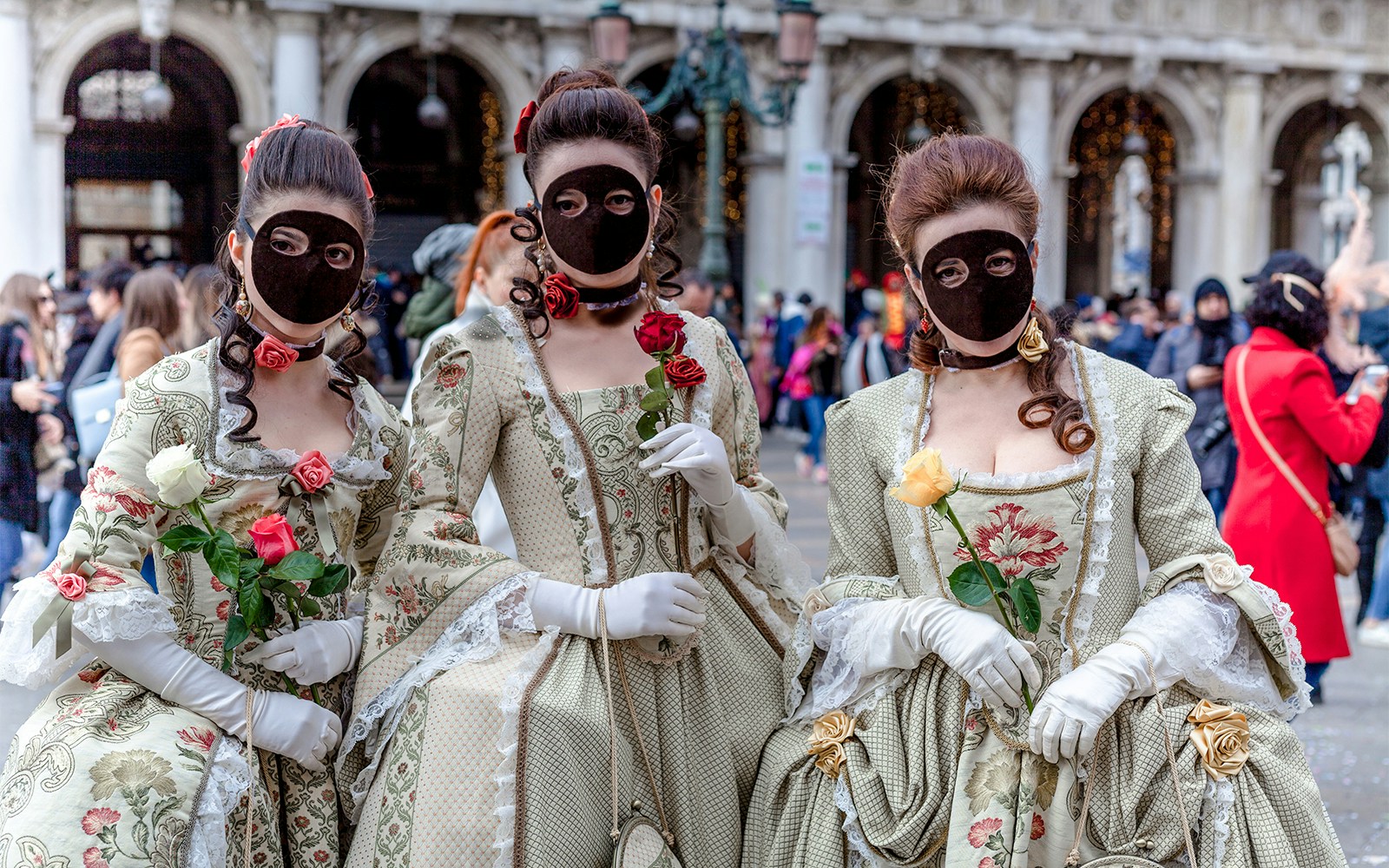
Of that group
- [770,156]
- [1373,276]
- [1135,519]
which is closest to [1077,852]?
[1135,519]

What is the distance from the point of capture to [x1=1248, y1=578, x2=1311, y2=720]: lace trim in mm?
2336

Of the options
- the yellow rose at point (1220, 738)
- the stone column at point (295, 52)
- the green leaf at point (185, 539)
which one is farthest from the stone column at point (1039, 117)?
the green leaf at point (185, 539)

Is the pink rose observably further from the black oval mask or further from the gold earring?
the gold earring

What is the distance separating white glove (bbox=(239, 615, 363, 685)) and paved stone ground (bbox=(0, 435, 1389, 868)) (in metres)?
2.85

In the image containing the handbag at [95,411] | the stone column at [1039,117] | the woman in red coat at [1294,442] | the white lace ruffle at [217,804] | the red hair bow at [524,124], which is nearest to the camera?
the white lace ruffle at [217,804]

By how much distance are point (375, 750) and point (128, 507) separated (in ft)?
1.86

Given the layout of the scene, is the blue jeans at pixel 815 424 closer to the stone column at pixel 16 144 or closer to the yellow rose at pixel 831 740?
the yellow rose at pixel 831 740

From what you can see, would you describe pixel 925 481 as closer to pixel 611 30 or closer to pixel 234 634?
pixel 234 634

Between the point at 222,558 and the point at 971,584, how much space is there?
3.89 feet

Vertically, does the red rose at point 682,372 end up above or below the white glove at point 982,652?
above

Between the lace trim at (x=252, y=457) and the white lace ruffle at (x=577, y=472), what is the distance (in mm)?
321

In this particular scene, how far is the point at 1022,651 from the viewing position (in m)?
2.26

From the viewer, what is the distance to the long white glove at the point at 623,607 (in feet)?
7.61

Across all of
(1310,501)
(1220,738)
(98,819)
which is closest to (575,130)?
(98,819)
